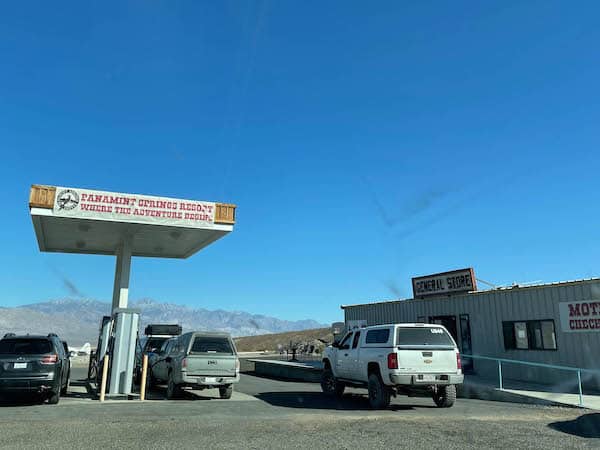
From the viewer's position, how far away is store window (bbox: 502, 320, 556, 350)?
17756 millimetres

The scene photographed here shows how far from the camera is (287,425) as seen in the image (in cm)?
985

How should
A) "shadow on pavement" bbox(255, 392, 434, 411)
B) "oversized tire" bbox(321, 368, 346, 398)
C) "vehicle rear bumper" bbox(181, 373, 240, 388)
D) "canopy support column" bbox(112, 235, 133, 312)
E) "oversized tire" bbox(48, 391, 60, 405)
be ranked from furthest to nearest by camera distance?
"canopy support column" bbox(112, 235, 133, 312) < "oversized tire" bbox(321, 368, 346, 398) < "vehicle rear bumper" bbox(181, 373, 240, 388) < "shadow on pavement" bbox(255, 392, 434, 411) < "oversized tire" bbox(48, 391, 60, 405)

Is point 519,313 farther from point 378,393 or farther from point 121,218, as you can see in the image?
point 121,218

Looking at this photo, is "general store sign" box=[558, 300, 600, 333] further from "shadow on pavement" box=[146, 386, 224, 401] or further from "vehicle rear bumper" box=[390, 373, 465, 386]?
"shadow on pavement" box=[146, 386, 224, 401]

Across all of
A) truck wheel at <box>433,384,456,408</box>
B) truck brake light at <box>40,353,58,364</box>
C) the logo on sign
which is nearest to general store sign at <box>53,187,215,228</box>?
the logo on sign

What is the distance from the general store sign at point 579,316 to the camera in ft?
52.7

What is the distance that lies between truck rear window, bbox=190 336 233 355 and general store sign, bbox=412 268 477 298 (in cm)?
1109

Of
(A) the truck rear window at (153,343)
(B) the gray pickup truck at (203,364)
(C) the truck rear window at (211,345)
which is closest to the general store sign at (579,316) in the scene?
(B) the gray pickup truck at (203,364)

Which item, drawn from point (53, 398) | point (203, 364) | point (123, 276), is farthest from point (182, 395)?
point (123, 276)

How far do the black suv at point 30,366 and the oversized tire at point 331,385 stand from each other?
7711mm

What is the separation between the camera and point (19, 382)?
12.3 meters

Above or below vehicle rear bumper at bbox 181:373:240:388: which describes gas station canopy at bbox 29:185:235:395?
above

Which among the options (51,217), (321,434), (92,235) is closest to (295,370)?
(92,235)

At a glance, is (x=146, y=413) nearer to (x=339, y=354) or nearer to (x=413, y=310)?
(x=339, y=354)
